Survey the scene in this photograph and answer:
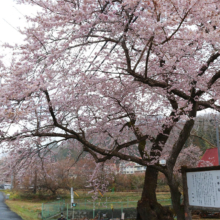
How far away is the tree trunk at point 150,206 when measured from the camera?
7176 millimetres

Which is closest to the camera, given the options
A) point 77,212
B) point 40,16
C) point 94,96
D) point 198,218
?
point 40,16

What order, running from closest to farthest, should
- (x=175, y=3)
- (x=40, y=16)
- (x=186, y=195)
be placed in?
(x=175, y=3) < (x=40, y=16) < (x=186, y=195)

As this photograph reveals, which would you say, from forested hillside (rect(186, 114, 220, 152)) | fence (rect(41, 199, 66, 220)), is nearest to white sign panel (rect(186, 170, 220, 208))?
forested hillside (rect(186, 114, 220, 152))

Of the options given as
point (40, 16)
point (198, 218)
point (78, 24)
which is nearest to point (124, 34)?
point (78, 24)

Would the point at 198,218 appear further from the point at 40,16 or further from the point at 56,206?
the point at 40,16

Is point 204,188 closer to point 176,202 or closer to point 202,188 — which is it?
point 202,188

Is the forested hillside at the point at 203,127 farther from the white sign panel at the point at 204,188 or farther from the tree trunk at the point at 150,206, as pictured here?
the white sign panel at the point at 204,188

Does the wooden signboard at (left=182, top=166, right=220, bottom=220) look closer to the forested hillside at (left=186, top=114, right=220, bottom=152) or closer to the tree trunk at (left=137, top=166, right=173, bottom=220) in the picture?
the tree trunk at (left=137, top=166, right=173, bottom=220)

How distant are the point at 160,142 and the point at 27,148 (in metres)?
3.98

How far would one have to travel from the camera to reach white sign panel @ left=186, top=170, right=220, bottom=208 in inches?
204

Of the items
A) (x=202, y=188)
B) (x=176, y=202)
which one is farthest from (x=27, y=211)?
(x=202, y=188)

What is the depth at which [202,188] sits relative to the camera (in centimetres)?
551

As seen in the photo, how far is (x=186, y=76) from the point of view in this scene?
5695 mm

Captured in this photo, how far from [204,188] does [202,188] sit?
9 cm
